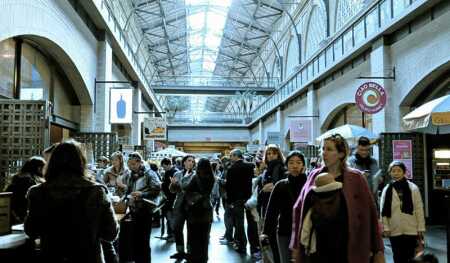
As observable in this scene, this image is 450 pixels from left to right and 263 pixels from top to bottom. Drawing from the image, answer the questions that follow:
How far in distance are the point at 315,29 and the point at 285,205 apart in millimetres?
21075

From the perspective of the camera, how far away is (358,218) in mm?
3229

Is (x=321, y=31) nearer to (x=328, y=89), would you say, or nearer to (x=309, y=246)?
(x=328, y=89)

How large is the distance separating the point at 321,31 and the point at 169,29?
47.7 feet

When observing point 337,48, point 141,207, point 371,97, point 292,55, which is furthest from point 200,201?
point 292,55

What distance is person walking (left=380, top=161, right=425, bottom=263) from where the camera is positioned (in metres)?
5.73

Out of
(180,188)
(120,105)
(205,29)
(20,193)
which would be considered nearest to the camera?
(20,193)

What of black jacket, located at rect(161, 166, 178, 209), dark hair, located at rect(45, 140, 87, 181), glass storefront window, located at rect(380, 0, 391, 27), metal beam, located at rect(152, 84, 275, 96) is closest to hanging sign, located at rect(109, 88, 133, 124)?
black jacket, located at rect(161, 166, 178, 209)

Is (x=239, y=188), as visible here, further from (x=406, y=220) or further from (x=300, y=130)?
(x=300, y=130)

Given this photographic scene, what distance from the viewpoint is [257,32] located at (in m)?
35.1

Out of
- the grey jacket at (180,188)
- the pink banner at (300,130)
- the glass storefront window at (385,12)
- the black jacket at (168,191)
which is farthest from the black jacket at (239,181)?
the pink banner at (300,130)

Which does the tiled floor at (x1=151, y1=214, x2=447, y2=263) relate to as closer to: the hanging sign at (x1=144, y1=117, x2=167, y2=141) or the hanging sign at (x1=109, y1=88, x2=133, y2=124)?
the hanging sign at (x1=109, y1=88, x2=133, y2=124)

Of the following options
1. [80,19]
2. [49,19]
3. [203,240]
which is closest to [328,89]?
[80,19]

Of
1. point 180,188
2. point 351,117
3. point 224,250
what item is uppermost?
point 351,117

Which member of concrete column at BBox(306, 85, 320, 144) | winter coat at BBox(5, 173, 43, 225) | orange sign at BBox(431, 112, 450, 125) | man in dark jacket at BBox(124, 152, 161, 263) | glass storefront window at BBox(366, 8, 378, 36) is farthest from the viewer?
concrete column at BBox(306, 85, 320, 144)
